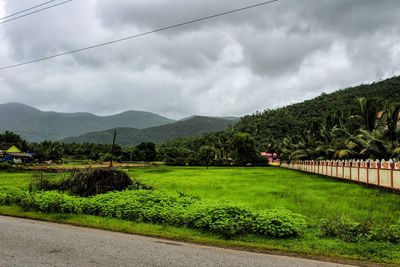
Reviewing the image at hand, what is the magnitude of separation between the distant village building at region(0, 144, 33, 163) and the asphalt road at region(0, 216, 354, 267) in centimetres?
10011

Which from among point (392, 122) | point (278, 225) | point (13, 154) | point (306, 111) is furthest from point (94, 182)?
point (306, 111)

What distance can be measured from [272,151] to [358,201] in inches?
3737

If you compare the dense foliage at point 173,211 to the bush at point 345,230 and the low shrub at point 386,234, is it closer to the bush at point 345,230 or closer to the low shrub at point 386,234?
the bush at point 345,230

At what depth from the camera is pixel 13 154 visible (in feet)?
348

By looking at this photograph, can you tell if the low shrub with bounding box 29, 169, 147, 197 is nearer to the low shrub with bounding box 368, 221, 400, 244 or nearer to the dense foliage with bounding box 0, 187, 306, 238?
the dense foliage with bounding box 0, 187, 306, 238

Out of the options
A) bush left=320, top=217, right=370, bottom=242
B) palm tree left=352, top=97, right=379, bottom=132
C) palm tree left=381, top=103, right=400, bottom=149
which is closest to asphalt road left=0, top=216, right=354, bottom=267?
bush left=320, top=217, right=370, bottom=242

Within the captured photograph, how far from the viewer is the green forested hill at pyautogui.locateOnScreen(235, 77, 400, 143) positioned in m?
87.8

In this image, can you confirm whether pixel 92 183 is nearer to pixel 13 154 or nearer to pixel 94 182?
pixel 94 182

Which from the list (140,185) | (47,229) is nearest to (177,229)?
(47,229)

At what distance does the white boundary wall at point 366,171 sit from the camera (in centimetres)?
2697

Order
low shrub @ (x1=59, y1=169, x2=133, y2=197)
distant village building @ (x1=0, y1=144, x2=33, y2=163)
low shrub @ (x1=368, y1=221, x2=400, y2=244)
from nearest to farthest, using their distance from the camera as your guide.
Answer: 1. low shrub @ (x1=368, y1=221, x2=400, y2=244)
2. low shrub @ (x1=59, y1=169, x2=133, y2=197)
3. distant village building @ (x1=0, y1=144, x2=33, y2=163)

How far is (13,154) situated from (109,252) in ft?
357

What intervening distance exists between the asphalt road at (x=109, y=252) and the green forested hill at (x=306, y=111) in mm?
76776

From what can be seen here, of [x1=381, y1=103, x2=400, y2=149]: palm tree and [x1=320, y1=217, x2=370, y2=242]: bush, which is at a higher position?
[x1=381, y1=103, x2=400, y2=149]: palm tree
